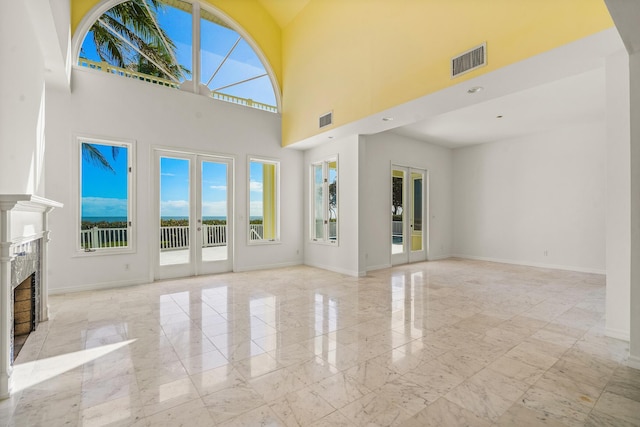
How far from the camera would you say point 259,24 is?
6777 millimetres

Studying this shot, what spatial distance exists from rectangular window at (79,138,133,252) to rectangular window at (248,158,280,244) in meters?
2.29

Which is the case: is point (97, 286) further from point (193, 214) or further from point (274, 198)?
point (274, 198)

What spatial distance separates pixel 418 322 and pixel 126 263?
190 inches

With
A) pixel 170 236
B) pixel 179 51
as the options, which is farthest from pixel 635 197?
pixel 179 51

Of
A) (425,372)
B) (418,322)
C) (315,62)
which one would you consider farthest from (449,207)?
(425,372)

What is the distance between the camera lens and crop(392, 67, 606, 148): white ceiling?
4691 mm

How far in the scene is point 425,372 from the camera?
236 centimetres

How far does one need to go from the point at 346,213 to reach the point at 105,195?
4.35 metres

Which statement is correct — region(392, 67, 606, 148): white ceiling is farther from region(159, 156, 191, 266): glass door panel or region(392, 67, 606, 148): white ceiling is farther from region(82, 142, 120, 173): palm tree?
region(82, 142, 120, 173): palm tree

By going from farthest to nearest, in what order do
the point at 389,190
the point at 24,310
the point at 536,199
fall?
the point at 536,199 < the point at 389,190 < the point at 24,310

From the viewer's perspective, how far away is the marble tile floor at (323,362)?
6.17 feet

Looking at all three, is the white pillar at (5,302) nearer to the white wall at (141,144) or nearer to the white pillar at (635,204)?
the white wall at (141,144)

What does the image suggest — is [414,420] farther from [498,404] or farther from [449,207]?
[449,207]

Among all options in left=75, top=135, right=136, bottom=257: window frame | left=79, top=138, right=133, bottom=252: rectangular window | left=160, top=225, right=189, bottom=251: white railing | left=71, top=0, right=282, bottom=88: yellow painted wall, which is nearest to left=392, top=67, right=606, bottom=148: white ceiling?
left=71, top=0, right=282, bottom=88: yellow painted wall
